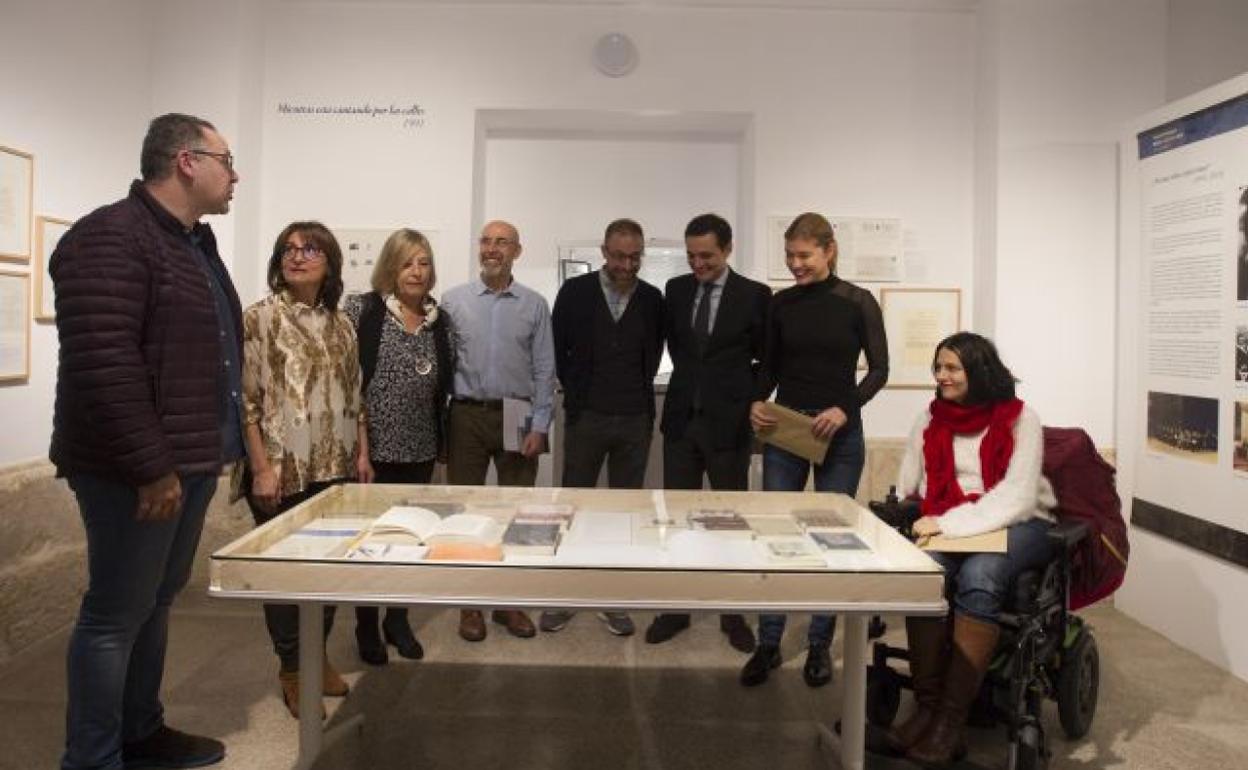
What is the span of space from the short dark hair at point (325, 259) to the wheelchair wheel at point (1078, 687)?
2420 millimetres

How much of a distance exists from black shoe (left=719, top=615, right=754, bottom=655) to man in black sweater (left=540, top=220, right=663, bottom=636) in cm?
47

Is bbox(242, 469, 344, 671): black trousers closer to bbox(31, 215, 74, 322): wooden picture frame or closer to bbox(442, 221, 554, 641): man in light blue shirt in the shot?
bbox(442, 221, 554, 641): man in light blue shirt

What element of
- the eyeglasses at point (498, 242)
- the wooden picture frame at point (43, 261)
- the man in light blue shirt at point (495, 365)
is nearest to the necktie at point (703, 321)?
the man in light blue shirt at point (495, 365)

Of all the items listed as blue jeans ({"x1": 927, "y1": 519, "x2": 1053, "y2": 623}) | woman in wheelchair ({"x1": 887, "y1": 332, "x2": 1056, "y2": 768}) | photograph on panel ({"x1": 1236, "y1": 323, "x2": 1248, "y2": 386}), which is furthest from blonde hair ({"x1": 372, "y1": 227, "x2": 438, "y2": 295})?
photograph on panel ({"x1": 1236, "y1": 323, "x2": 1248, "y2": 386})

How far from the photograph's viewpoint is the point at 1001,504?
2420 millimetres

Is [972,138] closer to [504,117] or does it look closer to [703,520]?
[504,117]

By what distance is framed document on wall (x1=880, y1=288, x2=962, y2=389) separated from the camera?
4305 millimetres

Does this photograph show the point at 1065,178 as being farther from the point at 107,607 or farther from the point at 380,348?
the point at 107,607

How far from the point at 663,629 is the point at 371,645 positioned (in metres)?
1.09

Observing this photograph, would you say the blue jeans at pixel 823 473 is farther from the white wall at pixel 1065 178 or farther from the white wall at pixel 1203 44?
the white wall at pixel 1203 44

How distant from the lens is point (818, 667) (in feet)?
9.73

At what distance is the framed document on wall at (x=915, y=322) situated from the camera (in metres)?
4.30

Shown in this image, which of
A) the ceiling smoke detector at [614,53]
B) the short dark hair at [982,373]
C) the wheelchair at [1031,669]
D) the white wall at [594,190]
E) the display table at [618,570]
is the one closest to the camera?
the display table at [618,570]

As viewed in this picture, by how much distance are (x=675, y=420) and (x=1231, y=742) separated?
1.98 metres
